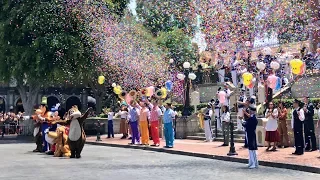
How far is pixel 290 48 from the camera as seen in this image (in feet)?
104

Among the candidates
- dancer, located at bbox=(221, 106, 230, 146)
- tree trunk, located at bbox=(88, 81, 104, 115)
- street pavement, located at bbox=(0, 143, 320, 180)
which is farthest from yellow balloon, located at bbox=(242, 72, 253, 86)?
tree trunk, located at bbox=(88, 81, 104, 115)

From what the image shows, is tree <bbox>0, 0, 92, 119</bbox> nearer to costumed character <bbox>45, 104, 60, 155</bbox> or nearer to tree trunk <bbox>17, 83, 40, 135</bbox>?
tree trunk <bbox>17, 83, 40, 135</bbox>

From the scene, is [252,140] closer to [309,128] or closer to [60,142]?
[309,128]

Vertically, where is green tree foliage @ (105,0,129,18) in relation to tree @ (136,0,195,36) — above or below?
Answer: below

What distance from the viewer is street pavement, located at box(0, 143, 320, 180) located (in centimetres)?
1180

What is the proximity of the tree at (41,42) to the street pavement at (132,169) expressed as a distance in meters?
12.8

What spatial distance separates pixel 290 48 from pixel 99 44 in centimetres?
1236

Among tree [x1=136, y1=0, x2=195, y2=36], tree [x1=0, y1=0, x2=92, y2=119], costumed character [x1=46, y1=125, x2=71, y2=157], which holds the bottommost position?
costumed character [x1=46, y1=125, x2=71, y2=157]

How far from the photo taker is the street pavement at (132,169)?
1180 centimetres

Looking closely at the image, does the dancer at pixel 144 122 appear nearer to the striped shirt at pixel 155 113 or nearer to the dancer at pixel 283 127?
the striped shirt at pixel 155 113

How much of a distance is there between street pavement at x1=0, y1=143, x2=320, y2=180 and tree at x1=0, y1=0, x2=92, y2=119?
12841mm

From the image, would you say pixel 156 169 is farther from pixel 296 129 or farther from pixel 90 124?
pixel 90 124

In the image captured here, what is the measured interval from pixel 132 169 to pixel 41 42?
56.7 ft

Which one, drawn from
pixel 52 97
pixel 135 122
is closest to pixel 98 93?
pixel 52 97
